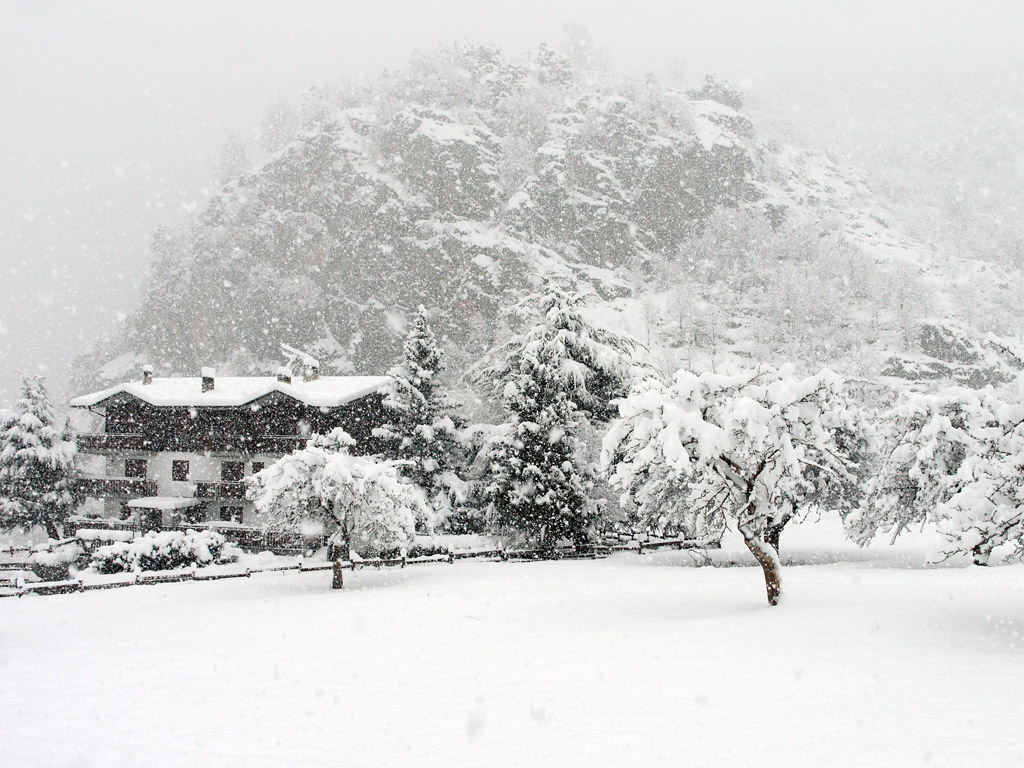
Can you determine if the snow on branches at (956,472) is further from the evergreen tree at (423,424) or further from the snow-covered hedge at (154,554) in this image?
the snow-covered hedge at (154,554)

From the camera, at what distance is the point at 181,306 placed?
8494 cm

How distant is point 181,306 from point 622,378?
72160 millimetres

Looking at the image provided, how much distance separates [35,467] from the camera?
4203 cm

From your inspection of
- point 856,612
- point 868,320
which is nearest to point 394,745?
point 856,612

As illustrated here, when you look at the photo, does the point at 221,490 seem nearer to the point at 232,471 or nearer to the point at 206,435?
the point at 232,471

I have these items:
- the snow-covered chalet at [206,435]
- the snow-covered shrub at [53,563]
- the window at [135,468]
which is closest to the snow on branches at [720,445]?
the snow-covered chalet at [206,435]

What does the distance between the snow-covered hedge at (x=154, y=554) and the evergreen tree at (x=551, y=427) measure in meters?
14.2

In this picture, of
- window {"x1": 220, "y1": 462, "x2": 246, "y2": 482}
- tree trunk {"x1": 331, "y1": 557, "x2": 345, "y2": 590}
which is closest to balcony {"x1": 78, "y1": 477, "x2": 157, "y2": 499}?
window {"x1": 220, "y1": 462, "x2": 246, "y2": 482}

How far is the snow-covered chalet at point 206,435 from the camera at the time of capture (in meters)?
39.8

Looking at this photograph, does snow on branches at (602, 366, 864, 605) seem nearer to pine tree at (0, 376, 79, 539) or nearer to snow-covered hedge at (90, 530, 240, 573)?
snow-covered hedge at (90, 530, 240, 573)

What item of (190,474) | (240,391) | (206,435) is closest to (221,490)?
(190,474)

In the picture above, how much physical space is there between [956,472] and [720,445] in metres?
6.22

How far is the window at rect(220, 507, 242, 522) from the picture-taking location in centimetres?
4005

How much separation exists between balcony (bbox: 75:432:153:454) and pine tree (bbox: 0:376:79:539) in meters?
1.07
